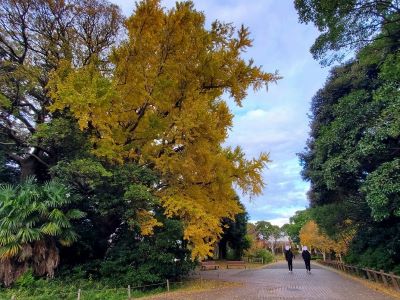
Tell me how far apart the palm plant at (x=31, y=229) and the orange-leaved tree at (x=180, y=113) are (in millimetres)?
2627

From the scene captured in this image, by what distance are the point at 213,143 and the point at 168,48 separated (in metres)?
4.80

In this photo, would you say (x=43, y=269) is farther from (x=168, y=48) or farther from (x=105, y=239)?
(x=168, y=48)

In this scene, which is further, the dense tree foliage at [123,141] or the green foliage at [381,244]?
the green foliage at [381,244]

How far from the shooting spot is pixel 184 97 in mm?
15875

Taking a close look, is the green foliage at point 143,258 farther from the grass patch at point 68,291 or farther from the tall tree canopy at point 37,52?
the tall tree canopy at point 37,52

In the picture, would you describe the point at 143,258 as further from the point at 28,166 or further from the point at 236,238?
Result: the point at 236,238

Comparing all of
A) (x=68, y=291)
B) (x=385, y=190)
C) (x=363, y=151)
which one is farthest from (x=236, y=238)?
(x=385, y=190)

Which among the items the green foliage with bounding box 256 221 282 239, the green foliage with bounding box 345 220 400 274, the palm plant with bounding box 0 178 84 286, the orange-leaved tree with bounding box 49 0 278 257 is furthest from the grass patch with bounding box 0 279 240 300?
the green foliage with bounding box 256 221 282 239

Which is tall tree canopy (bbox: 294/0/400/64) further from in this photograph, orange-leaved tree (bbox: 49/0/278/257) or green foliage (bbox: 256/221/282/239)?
green foliage (bbox: 256/221/282/239)

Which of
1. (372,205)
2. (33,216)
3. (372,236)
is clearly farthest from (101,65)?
(372,236)

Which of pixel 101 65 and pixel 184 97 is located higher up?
pixel 101 65

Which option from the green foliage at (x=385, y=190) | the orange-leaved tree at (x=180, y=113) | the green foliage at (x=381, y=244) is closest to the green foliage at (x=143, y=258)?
the orange-leaved tree at (x=180, y=113)

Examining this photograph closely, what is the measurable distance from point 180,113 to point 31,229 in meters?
7.23

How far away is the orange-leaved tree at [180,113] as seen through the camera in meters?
13.8
